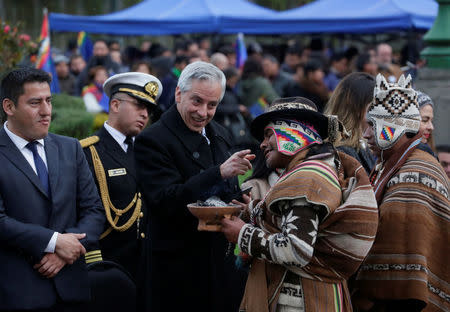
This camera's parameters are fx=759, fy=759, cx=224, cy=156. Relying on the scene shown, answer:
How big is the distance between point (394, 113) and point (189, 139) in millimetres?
1280

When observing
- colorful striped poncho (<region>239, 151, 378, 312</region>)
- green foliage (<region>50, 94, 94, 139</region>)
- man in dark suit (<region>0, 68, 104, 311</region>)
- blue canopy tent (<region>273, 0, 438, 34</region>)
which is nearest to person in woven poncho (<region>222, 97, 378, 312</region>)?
colorful striped poncho (<region>239, 151, 378, 312</region>)

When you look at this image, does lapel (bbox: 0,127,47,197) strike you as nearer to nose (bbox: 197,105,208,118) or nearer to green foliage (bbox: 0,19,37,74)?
nose (bbox: 197,105,208,118)

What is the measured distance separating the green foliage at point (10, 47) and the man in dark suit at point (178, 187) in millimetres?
3932

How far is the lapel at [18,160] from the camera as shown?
432cm

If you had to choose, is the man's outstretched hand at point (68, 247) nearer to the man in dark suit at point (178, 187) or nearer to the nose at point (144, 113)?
the man in dark suit at point (178, 187)

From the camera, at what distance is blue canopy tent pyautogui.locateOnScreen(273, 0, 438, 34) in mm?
18562

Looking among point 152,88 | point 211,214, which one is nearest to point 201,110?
point 211,214

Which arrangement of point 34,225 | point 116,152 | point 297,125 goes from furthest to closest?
point 116,152 → point 34,225 → point 297,125

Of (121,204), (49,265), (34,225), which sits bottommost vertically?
(49,265)

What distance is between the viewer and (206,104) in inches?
187

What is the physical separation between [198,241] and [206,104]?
87 cm

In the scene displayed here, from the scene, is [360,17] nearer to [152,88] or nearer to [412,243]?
[152,88]

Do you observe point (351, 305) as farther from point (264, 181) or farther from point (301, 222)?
point (264, 181)

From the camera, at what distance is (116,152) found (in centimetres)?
593
